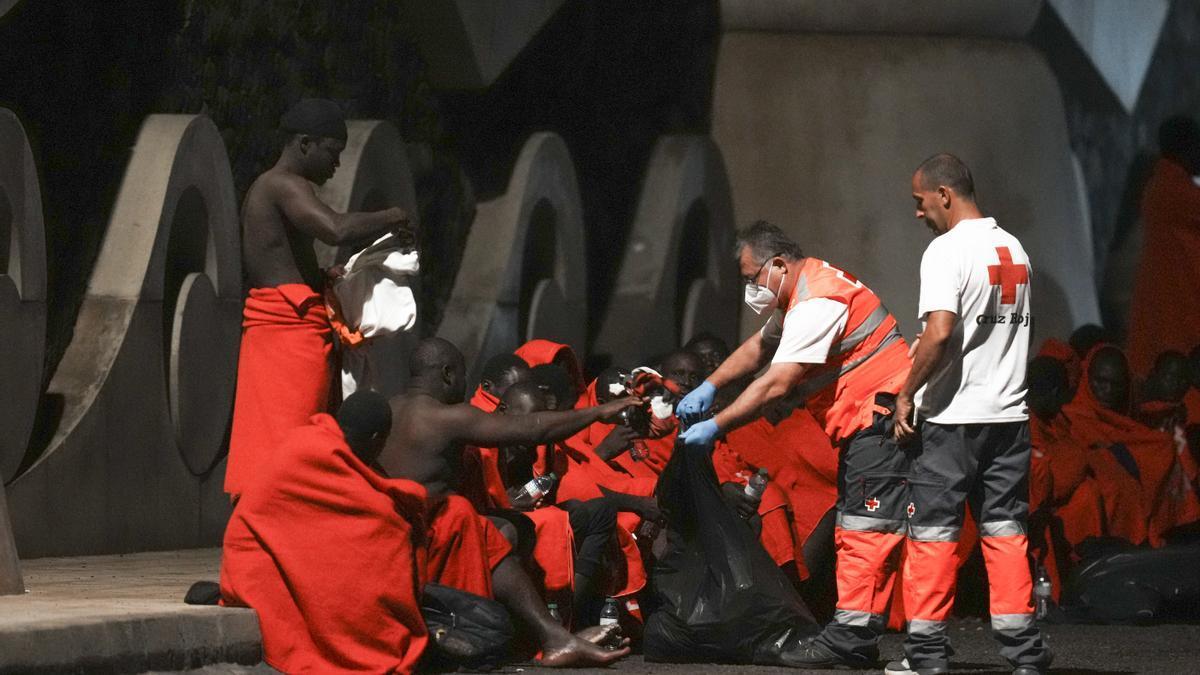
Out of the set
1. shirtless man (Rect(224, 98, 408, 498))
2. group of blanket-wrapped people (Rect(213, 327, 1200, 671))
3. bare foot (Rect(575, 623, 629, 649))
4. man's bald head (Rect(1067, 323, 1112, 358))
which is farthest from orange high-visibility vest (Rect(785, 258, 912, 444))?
man's bald head (Rect(1067, 323, 1112, 358))

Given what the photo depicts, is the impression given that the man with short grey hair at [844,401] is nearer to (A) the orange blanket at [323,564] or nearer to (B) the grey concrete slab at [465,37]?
(A) the orange blanket at [323,564]

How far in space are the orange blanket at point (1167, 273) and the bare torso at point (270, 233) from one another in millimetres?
6436

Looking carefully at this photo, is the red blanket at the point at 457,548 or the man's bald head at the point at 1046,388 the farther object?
the man's bald head at the point at 1046,388

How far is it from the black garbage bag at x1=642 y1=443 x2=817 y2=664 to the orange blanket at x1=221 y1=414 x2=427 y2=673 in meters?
0.99

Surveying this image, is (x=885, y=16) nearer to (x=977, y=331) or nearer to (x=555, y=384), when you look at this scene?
(x=555, y=384)

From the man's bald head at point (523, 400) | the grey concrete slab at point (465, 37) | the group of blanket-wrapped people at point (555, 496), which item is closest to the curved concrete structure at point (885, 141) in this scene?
the grey concrete slab at point (465, 37)

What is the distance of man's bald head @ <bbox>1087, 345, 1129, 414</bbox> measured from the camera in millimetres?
10062

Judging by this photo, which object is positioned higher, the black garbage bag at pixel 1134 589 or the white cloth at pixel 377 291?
the white cloth at pixel 377 291

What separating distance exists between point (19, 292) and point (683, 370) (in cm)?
254

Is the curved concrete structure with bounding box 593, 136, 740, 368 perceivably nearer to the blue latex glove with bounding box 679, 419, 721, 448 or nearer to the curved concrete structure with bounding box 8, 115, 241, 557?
the curved concrete structure with bounding box 8, 115, 241, 557

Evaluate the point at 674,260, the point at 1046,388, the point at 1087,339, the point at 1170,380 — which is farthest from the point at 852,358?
the point at 674,260

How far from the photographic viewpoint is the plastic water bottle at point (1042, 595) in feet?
29.1

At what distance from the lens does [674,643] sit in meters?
7.34

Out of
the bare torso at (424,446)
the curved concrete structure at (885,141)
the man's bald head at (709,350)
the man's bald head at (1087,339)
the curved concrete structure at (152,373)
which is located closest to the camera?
the bare torso at (424,446)
